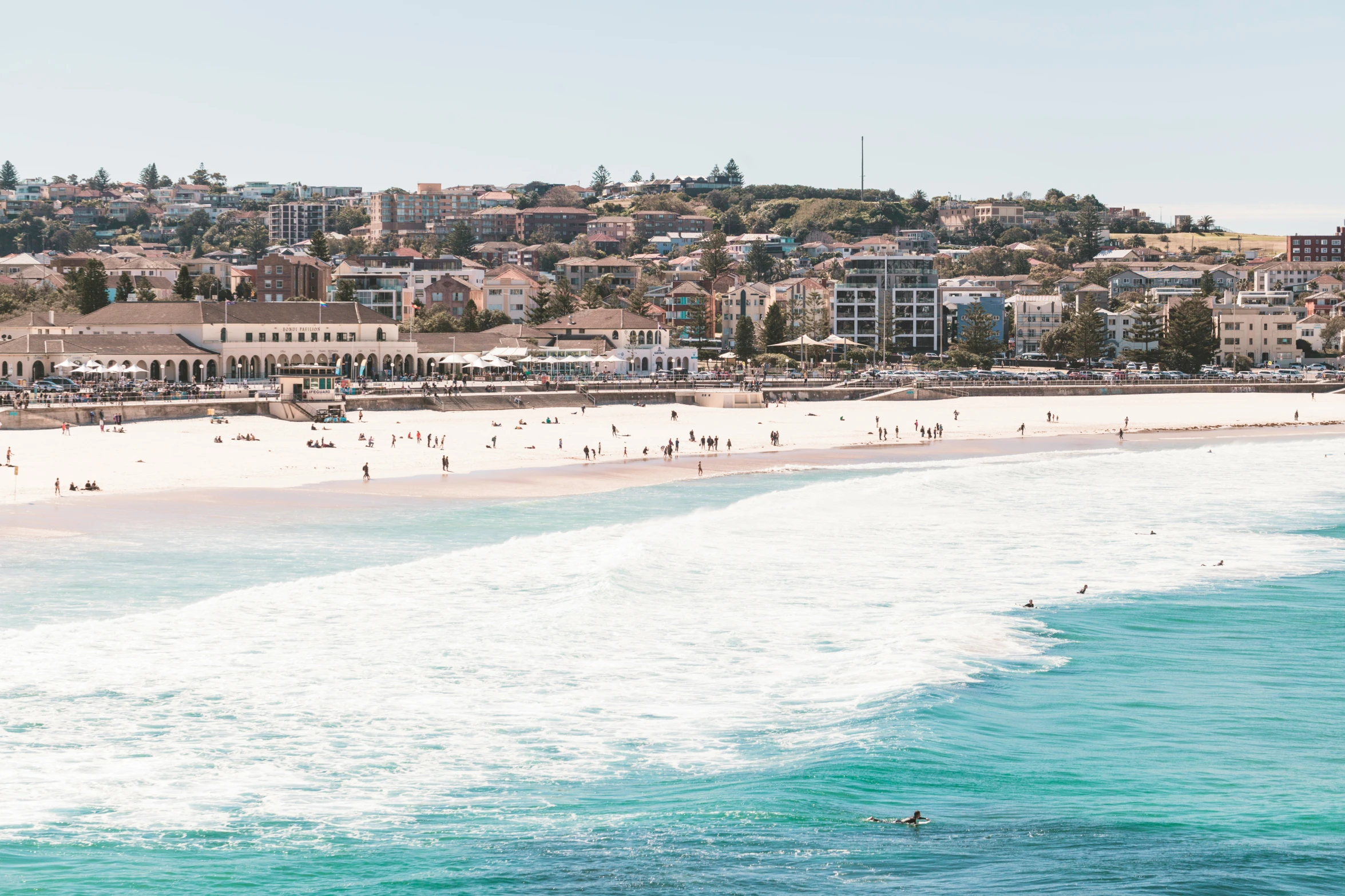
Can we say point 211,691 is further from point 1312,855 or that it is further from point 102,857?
point 1312,855

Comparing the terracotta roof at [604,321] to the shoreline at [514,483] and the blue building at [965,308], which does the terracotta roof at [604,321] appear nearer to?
the blue building at [965,308]

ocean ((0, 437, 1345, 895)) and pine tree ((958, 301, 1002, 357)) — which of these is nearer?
ocean ((0, 437, 1345, 895))

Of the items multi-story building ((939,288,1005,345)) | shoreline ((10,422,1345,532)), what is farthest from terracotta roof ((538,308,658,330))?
shoreline ((10,422,1345,532))

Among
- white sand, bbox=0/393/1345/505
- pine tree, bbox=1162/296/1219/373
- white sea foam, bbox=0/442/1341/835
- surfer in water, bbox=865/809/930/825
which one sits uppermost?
pine tree, bbox=1162/296/1219/373

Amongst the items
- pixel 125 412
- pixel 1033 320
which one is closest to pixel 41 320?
pixel 125 412

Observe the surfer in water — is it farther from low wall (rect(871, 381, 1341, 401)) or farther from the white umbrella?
the white umbrella

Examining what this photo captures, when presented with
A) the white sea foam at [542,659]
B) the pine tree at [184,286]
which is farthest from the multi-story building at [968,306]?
the white sea foam at [542,659]
